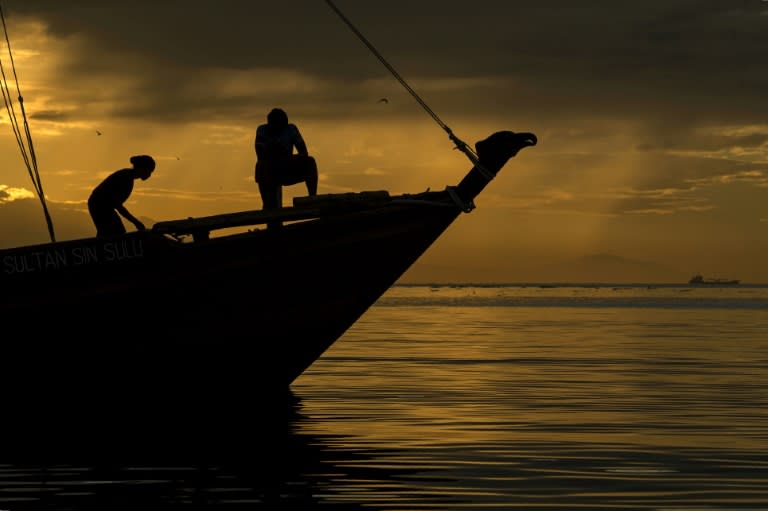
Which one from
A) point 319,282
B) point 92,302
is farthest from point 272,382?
point 92,302

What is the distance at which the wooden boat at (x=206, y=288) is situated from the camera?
15.2m

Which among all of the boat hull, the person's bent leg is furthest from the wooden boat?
the person's bent leg

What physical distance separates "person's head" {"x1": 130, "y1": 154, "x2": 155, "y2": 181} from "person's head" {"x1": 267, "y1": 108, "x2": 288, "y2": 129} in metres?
1.49

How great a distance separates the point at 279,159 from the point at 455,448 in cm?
479

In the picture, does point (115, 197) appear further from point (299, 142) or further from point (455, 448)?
point (455, 448)

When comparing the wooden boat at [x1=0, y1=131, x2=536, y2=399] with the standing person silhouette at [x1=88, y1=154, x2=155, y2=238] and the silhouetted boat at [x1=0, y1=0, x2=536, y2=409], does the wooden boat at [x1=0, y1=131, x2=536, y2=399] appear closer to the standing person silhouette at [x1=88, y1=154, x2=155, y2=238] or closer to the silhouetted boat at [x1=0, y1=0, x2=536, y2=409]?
the silhouetted boat at [x1=0, y1=0, x2=536, y2=409]

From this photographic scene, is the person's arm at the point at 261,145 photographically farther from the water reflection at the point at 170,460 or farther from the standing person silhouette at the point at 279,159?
the water reflection at the point at 170,460

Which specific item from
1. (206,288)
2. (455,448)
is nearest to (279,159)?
(206,288)

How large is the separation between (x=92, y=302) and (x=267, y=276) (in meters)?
2.05

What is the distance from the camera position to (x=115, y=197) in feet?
51.2

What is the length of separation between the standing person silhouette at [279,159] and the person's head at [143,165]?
1.25m

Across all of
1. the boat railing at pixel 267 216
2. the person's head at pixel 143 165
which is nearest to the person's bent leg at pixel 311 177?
the boat railing at pixel 267 216

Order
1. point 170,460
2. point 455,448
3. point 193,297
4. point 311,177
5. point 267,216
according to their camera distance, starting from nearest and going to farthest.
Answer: point 170,460 → point 455,448 → point 267,216 → point 193,297 → point 311,177

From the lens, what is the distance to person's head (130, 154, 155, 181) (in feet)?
50.1
